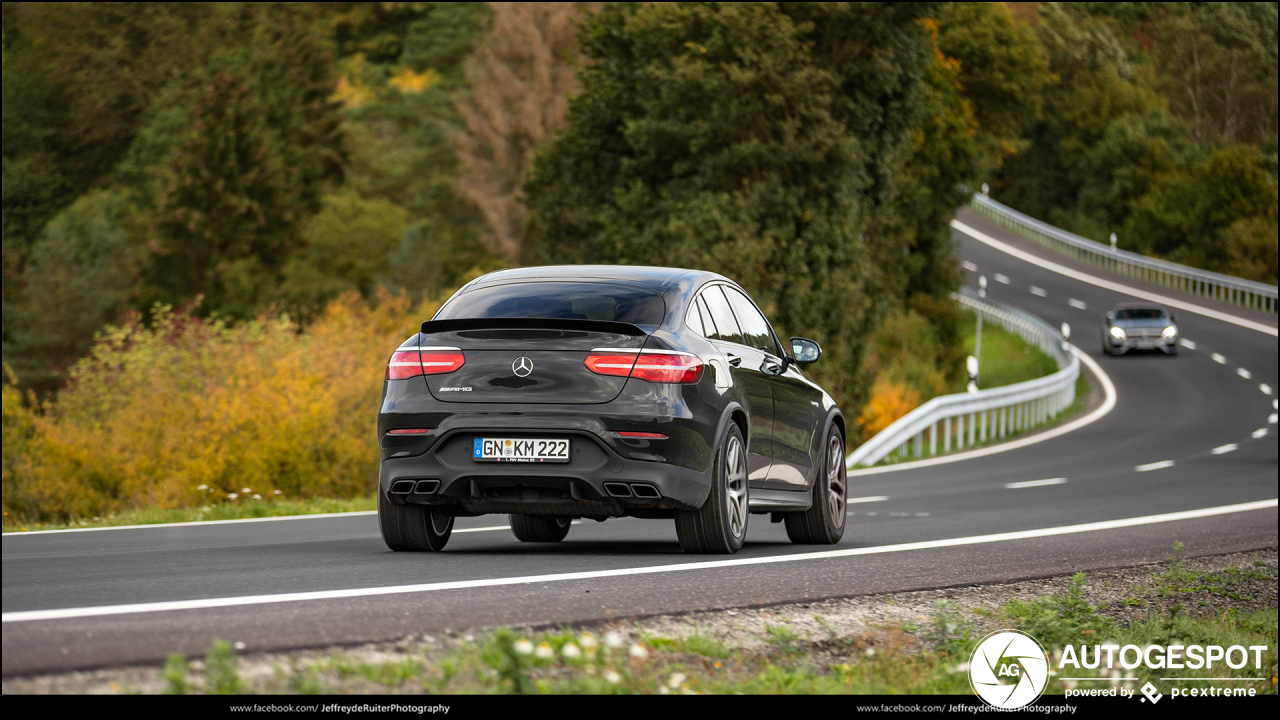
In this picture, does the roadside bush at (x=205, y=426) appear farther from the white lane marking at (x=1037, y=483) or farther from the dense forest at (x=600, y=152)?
the white lane marking at (x=1037, y=483)

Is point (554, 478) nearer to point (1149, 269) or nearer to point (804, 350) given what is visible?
point (804, 350)

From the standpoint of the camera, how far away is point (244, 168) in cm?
6744

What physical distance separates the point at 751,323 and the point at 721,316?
75cm

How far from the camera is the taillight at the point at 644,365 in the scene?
8.39 m

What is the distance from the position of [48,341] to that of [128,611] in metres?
58.3

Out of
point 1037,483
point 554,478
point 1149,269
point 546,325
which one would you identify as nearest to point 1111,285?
point 1149,269

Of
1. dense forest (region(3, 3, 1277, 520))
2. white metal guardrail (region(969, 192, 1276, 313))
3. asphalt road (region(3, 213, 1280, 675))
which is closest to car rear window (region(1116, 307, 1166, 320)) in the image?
dense forest (region(3, 3, 1277, 520))

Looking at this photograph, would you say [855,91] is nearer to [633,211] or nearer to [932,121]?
[633,211]

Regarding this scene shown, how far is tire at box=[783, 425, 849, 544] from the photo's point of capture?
10.9 meters

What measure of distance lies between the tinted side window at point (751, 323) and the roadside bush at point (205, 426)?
7.89m

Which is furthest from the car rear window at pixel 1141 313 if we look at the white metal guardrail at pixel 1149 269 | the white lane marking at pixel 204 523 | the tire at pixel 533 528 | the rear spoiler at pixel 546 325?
the rear spoiler at pixel 546 325

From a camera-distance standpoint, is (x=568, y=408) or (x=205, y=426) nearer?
(x=568, y=408)

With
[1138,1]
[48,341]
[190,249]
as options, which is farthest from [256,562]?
[1138,1]

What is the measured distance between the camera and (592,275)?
9.29 meters
